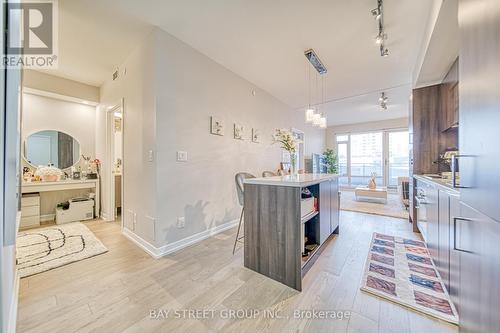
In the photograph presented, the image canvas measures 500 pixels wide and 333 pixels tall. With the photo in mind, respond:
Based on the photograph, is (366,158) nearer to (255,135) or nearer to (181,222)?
(255,135)

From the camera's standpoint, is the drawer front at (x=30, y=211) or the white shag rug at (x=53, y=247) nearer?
the white shag rug at (x=53, y=247)

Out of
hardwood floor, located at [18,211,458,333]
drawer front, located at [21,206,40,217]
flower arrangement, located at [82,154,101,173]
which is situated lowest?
hardwood floor, located at [18,211,458,333]

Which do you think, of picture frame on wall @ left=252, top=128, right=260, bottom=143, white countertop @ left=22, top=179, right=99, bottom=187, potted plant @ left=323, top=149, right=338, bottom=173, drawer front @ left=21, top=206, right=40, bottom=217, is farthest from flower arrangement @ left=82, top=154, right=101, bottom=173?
potted plant @ left=323, top=149, right=338, bottom=173

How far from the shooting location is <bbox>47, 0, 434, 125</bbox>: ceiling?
79.7 inches

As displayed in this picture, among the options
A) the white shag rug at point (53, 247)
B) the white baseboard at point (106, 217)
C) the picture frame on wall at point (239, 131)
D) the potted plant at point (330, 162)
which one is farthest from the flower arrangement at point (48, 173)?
the potted plant at point (330, 162)

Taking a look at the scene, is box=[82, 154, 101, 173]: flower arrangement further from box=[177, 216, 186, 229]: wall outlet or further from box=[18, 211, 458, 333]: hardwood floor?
box=[177, 216, 186, 229]: wall outlet

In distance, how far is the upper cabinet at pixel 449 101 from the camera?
2316 mm

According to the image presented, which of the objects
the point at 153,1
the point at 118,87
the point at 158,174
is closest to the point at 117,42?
the point at 118,87

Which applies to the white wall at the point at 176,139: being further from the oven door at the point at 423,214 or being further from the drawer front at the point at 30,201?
the oven door at the point at 423,214

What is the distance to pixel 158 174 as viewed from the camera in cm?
231

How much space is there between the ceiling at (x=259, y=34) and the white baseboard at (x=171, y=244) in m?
2.64

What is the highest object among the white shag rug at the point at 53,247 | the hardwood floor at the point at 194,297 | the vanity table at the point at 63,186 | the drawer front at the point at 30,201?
the vanity table at the point at 63,186

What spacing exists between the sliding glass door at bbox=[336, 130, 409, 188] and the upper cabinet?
4.58 m

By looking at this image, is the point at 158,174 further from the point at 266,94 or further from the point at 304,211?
the point at 266,94
